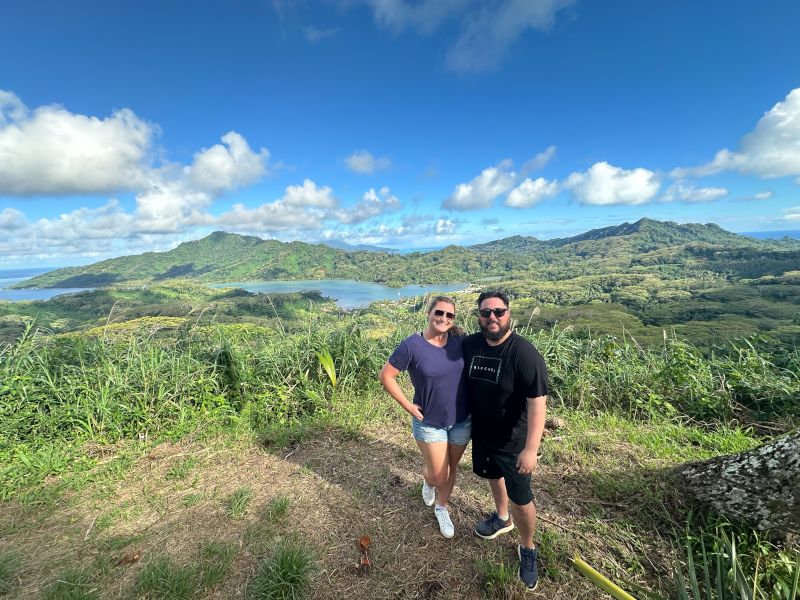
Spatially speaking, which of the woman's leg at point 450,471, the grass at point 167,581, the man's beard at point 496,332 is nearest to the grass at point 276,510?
the grass at point 167,581

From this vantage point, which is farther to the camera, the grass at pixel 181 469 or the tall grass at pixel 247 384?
the tall grass at pixel 247 384

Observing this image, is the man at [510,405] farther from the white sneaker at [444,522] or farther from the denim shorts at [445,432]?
the white sneaker at [444,522]

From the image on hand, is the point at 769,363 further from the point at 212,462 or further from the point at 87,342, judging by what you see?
the point at 87,342

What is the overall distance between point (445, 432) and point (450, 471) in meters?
0.39

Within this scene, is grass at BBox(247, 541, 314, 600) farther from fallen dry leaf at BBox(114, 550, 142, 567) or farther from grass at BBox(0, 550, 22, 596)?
grass at BBox(0, 550, 22, 596)

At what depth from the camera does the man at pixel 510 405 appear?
2.09 metres

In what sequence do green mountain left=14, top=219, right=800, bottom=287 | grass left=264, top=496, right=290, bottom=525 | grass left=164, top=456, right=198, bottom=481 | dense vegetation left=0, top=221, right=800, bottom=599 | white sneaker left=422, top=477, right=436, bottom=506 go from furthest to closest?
green mountain left=14, top=219, right=800, bottom=287
grass left=164, top=456, right=198, bottom=481
white sneaker left=422, top=477, right=436, bottom=506
grass left=264, top=496, right=290, bottom=525
dense vegetation left=0, top=221, right=800, bottom=599

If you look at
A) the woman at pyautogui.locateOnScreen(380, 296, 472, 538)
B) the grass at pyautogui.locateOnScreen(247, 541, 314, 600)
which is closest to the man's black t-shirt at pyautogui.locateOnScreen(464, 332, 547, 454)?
the woman at pyautogui.locateOnScreen(380, 296, 472, 538)

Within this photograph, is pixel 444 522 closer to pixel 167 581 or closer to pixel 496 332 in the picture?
pixel 496 332

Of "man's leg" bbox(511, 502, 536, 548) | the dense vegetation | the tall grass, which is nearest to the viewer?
"man's leg" bbox(511, 502, 536, 548)

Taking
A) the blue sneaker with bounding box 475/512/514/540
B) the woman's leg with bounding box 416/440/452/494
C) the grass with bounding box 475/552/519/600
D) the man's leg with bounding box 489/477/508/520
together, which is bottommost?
the grass with bounding box 475/552/519/600

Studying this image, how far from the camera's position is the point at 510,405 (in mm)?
2234

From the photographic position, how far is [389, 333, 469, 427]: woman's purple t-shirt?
7.95ft

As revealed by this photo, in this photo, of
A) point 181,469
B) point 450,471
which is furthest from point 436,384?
point 181,469
